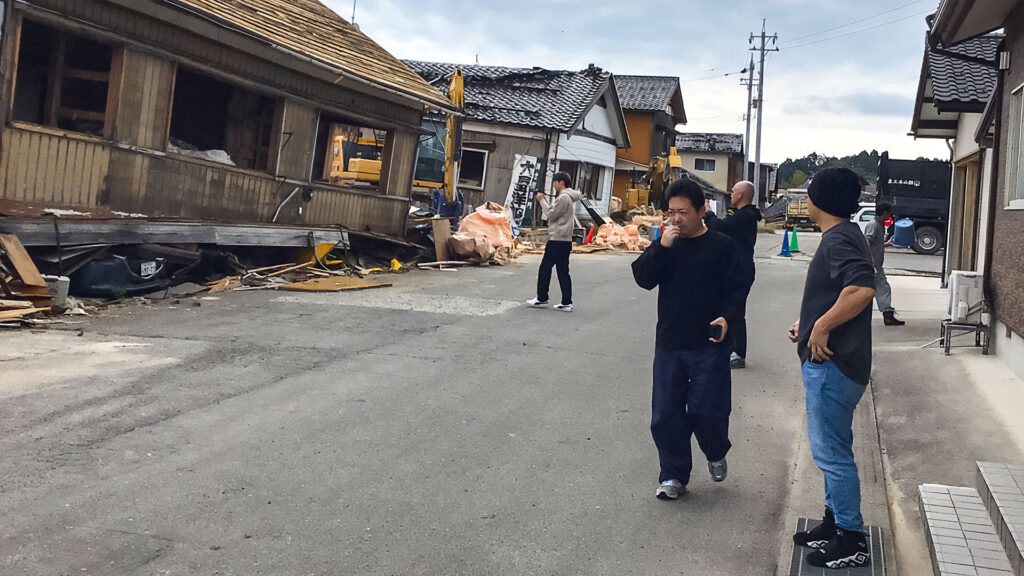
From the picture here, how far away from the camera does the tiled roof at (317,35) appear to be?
1260cm

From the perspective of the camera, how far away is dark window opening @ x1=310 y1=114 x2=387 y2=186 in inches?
875

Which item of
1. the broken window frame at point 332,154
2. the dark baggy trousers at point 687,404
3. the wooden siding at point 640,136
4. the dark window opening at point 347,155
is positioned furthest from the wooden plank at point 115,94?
the wooden siding at point 640,136

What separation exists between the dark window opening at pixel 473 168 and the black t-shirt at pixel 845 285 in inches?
1021

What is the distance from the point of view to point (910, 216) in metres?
29.3

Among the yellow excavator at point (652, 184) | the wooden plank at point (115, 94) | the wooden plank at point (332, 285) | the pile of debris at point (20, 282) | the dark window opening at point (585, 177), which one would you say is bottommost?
the pile of debris at point (20, 282)

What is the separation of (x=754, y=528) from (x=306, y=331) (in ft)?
19.2

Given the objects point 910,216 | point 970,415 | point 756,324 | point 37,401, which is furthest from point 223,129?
point 910,216

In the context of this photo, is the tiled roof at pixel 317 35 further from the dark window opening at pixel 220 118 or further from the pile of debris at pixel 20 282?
the pile of debris at pixel 20 282

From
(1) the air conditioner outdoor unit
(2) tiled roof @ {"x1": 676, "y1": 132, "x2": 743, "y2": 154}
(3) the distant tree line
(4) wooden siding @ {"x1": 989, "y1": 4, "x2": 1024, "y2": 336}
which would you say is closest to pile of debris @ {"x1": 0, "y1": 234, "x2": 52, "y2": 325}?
(4) wooden siding @ {"x1": 989, "y1": 4, "x2": 1024, "y2": 336}

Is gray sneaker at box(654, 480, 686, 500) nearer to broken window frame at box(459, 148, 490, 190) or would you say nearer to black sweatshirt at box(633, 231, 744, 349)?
black sweatshirt at box(633, 231, 744, 349)

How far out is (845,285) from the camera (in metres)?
3.93

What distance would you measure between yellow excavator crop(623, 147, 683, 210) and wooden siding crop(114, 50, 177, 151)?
2902 cm

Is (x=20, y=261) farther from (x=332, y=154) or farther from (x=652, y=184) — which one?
(x=652, y=184)

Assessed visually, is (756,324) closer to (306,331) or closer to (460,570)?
(306,331)
